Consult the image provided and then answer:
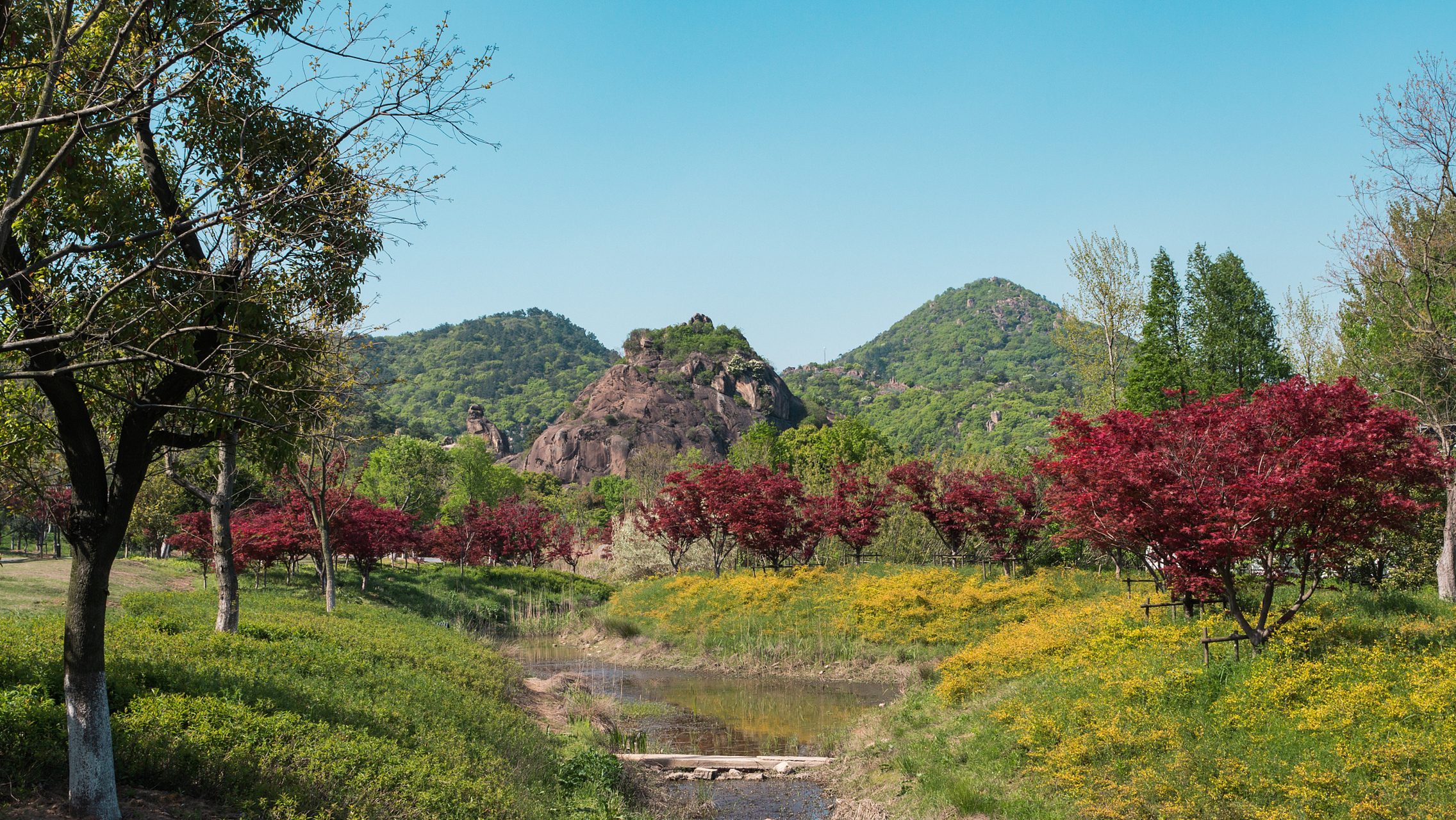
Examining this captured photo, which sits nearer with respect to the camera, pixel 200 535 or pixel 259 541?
pixel 259 541

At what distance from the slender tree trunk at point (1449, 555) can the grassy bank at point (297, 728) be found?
16186 mm

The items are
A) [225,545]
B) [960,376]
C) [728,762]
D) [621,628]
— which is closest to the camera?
[728,762]

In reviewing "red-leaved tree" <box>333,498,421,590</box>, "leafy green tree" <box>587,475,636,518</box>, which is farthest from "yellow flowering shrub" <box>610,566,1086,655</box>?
"leafy green tree" <box>587,475,636,518</box>

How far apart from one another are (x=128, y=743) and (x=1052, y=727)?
8.56 meters

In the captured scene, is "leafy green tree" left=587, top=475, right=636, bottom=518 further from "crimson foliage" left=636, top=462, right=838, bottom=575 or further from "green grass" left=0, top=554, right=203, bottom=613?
"green grass" left=0, top=554, right=203, bottom=613

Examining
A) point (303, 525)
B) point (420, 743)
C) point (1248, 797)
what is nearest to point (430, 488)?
point (303, 525)

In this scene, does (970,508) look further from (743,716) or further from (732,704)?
(743,716)

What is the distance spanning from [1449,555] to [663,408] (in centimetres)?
8375

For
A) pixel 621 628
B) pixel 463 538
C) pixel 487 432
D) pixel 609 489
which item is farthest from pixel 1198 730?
pixel 487 432

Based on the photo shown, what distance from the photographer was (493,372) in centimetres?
15812

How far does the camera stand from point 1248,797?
259 inches

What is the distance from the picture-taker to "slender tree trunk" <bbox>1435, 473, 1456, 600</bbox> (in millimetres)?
14633

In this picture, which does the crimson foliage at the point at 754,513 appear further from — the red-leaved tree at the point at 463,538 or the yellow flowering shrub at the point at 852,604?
the red-leaved tree at the point at 463,538

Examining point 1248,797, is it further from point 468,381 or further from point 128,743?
point 468,381
